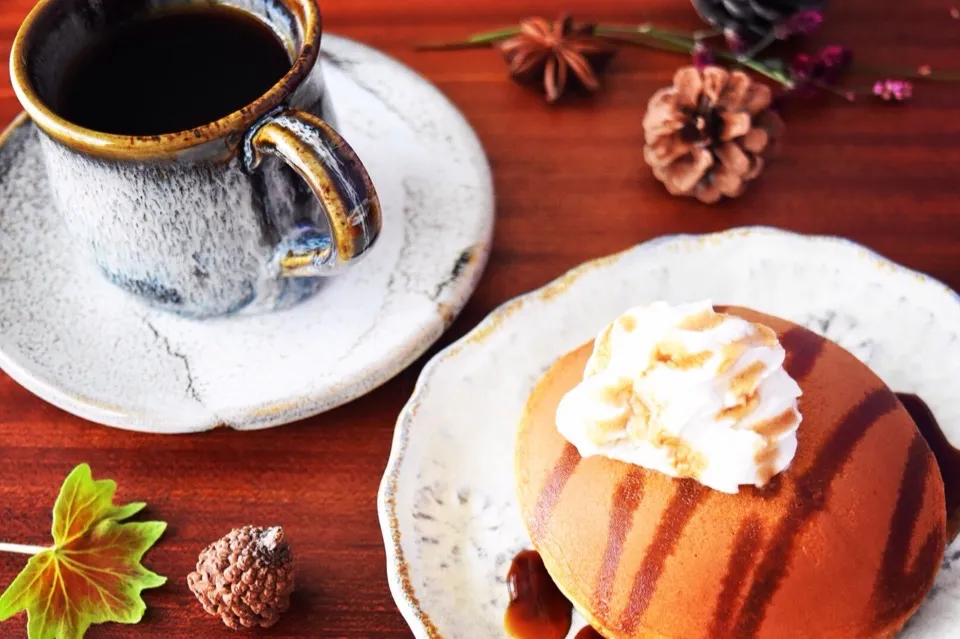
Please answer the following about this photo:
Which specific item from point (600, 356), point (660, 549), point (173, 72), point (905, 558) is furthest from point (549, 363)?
point (173, 72)

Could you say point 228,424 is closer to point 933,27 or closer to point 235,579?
point 235,579

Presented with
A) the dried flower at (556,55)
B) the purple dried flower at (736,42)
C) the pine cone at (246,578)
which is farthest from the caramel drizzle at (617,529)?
the purple dried flower at (736,42)

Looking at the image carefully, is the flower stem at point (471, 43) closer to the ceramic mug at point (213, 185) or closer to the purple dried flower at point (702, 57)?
the purple dried flower at point (702, 57)

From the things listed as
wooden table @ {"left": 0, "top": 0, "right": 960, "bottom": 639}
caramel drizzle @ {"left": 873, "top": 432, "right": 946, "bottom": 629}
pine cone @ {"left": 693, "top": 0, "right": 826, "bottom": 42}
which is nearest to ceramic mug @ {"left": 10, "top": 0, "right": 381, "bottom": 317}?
wooden table @ {"left": 0, "top": 0, "right": 960, "bottom": 639}

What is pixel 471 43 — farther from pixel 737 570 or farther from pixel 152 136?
pixel 737 570

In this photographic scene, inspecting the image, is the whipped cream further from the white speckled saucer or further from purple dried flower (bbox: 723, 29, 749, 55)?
purple dried flower (bbox: 723, 29, 749, 55)

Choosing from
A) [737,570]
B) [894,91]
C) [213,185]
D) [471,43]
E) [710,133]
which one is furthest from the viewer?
[471,43]
